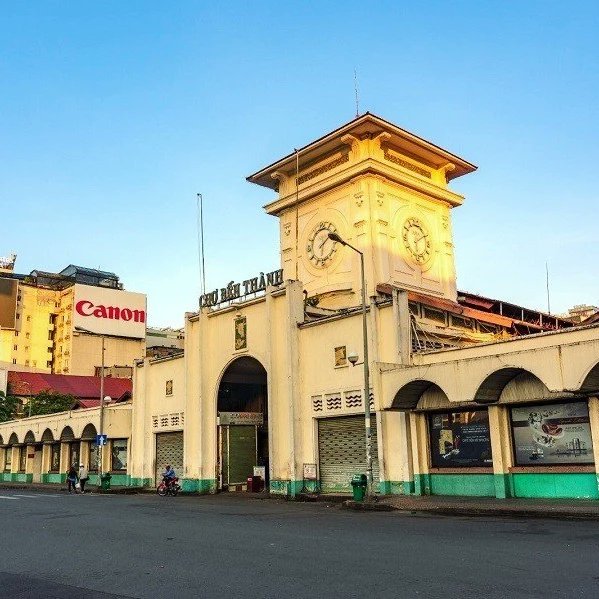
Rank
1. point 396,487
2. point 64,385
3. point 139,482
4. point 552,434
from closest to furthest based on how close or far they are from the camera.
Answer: point 552,434 < point 396,487 < point 139,482 < point 64,385

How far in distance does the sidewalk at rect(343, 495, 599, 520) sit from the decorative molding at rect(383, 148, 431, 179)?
20418 millimetres

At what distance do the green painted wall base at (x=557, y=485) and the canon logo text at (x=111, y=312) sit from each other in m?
96.3

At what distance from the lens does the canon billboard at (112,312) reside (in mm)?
109812

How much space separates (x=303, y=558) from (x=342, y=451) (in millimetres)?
18138

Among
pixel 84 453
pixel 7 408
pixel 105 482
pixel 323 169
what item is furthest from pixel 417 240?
pixel 7 408

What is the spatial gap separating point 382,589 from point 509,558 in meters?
3.07

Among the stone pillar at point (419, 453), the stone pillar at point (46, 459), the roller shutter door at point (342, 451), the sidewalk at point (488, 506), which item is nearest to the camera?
the sidewalk at point (488, 506)

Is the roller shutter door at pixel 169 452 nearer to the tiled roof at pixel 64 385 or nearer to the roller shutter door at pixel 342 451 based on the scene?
the roller shutter door at pixel 342 451

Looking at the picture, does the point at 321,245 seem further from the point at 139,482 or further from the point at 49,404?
the point at 49,404

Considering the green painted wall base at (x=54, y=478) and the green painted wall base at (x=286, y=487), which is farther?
the green painted wall base at (x=54, y=478)

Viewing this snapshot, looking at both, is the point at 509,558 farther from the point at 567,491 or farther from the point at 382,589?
the point at 567,491

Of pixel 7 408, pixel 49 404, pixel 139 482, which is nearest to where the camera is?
pixel 139 482

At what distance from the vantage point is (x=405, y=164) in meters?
39.1

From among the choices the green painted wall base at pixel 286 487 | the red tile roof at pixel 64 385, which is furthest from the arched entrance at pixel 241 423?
the red tile roof at pixel 64 385
